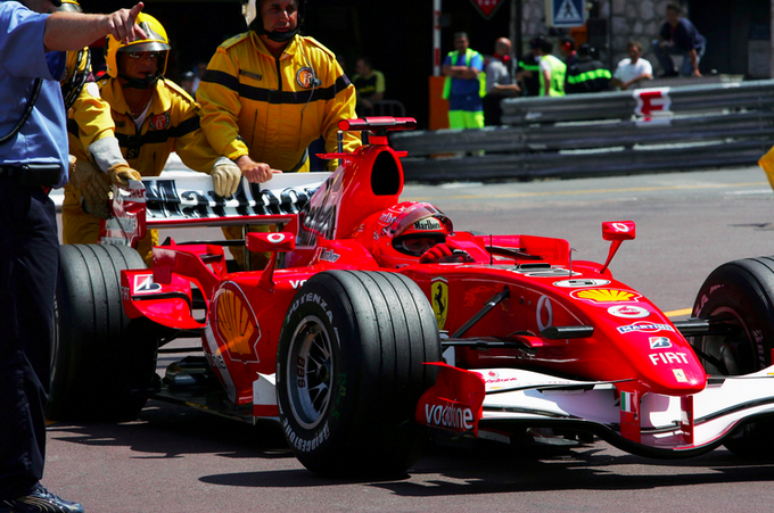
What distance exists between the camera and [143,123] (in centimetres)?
794

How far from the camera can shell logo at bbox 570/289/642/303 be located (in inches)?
185

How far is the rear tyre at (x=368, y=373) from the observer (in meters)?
4.43

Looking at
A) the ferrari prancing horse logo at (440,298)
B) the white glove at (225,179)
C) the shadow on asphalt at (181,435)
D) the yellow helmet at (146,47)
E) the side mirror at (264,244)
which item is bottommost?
the shadow on asphalt at (181,435)

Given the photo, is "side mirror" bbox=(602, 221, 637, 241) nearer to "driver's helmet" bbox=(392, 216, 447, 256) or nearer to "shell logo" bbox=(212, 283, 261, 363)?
"driver's helmet" bbox=(392, 216, 447, 256)

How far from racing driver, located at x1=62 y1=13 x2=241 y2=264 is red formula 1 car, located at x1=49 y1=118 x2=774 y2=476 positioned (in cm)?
112

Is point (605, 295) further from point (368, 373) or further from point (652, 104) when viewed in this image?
point (652, 104)

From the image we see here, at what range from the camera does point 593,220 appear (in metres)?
13.5

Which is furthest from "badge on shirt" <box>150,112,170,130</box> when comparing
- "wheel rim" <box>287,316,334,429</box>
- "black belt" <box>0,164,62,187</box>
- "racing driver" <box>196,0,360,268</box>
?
"black belt" <box>0,164,62,187</box>

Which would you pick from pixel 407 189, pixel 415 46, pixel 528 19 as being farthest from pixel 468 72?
pixel 415 46

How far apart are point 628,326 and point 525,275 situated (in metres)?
0.56

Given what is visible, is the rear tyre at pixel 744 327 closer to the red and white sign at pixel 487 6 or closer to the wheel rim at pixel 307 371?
the wheel rim at pixel 307 371

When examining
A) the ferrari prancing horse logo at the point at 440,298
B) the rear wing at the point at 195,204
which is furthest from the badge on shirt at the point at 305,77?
the ferrari prancing horse logo at the point at 440,298

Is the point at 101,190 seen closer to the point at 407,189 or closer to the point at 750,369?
the point at 750,369

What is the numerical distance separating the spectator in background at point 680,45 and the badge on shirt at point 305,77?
14166 millimetres
